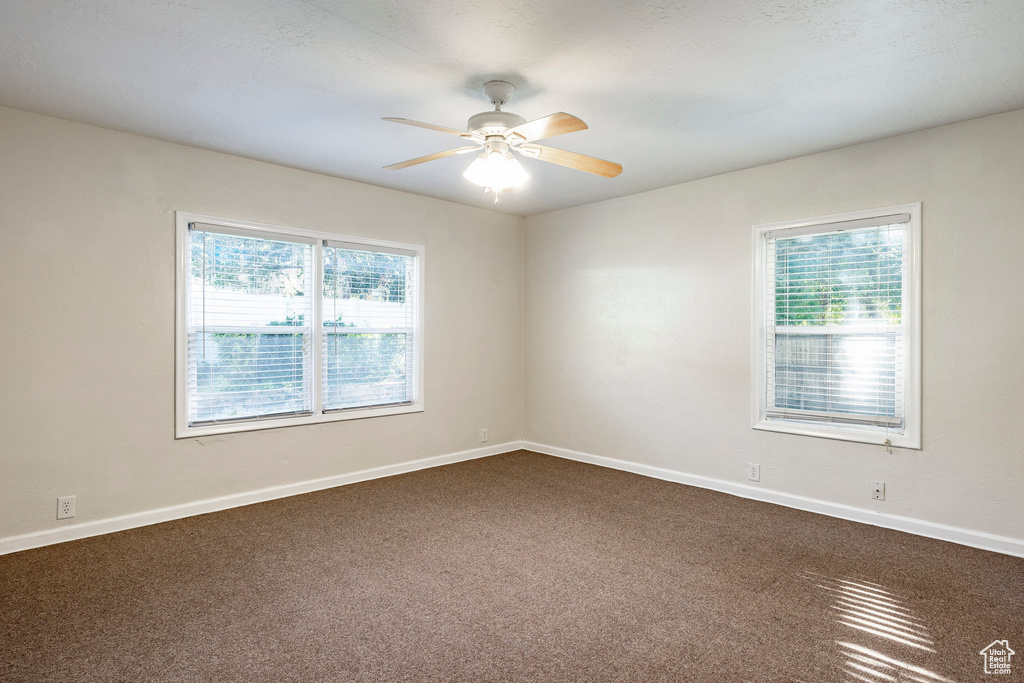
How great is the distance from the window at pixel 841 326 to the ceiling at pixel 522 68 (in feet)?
2.03

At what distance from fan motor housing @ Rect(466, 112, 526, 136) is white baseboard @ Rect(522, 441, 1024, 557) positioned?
313 centimetres

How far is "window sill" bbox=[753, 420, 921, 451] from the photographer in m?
3.47

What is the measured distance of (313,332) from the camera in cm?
439

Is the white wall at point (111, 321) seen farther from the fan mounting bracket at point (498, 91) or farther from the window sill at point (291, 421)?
the fan mounting bracket at point (498, 91)

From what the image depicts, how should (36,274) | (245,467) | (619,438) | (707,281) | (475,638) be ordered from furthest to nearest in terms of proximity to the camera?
1. (619,438)
2. (707,281)
3. (245,467)
4. (36,274)
5. (475,638)

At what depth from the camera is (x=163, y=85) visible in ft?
9.27

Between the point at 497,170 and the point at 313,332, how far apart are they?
2288 mm

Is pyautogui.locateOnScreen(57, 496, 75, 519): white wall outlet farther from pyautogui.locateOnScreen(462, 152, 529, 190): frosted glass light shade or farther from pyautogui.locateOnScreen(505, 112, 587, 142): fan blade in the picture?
pyautogui.locateOnScreen(505, 112, 587, 142): fan blade

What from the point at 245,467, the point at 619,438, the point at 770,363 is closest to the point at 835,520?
the point at 770,363

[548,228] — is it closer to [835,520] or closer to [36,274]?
[835,520]

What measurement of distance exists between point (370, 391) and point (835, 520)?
3.57 m

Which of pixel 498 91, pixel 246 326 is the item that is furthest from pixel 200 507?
pixel 498 91

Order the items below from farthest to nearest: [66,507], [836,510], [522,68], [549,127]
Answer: [836,510]
[66,507]
[522,68]
[549,127]

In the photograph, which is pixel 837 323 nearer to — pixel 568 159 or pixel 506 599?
pixel 568 159
